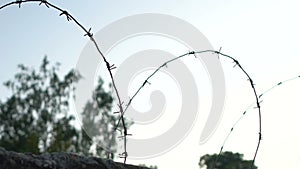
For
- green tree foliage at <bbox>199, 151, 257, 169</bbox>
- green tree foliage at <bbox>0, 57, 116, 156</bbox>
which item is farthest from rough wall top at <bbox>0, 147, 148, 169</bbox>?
green tree foliage at <bbox>0, 57, 116, 156</bbox>

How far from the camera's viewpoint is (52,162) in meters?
1.33

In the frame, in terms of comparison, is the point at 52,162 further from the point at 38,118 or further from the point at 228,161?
the point at 38,118

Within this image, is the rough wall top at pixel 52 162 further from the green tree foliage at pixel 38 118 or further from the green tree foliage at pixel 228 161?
the green tree foliage at pixel 38 118

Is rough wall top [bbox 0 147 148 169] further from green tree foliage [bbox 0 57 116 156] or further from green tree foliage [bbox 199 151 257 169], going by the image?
green tree foliage [bbox 0 57 116 156]

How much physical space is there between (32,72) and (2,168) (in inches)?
1113

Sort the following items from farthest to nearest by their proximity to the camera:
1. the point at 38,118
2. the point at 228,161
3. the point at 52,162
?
the point at 38,118 < the point at 228,161 < the point at 52,162

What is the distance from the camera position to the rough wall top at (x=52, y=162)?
48.2 inches

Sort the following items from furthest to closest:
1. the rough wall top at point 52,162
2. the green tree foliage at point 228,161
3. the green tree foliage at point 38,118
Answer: the green tree foliage at point 38,118 → the green tree foliage at point 228,161 → the rough wall top at point 52,162

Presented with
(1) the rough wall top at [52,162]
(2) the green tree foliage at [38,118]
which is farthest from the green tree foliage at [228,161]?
(2) the green tree foliage at [38,118]

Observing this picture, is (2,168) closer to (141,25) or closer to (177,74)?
(141,25)

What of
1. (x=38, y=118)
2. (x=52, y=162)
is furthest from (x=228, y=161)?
(x=38, y=118)

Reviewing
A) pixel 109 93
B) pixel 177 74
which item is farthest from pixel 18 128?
pixel 177 74

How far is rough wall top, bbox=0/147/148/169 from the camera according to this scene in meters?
1.22

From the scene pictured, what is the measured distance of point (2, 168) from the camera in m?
1.20
